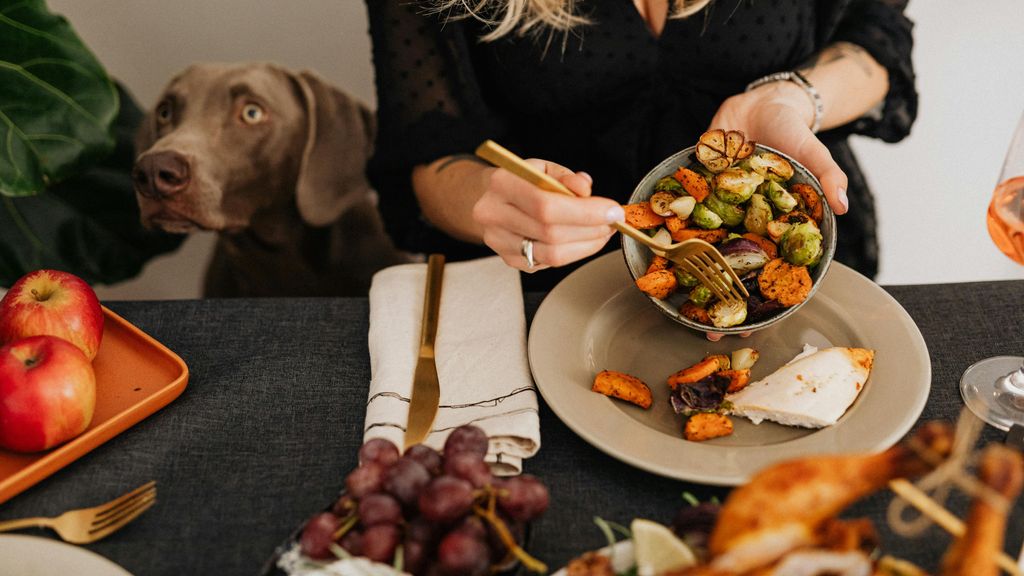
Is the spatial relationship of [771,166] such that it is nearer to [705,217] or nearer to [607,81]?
[705,217]

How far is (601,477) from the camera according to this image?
729 millimetres

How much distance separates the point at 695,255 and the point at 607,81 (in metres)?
0.55

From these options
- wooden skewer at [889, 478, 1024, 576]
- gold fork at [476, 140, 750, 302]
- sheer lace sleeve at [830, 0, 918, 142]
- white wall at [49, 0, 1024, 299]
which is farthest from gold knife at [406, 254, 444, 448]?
white wall at [49, 0, 1024, 299]

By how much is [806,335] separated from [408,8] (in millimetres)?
816

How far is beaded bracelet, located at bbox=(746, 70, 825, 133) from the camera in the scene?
3.86 feet

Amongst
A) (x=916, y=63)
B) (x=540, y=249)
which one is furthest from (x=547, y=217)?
(x=916, y=63)

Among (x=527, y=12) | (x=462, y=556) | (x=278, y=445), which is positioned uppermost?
(x=527, y=12)

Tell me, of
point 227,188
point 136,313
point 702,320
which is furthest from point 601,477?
point 227,188

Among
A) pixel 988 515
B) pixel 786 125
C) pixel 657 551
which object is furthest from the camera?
pixel 786 125

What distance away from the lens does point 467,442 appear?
63cm

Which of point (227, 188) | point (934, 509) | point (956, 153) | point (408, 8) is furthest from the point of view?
point (956, 153)

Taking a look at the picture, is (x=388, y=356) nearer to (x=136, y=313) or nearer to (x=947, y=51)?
(x=136, y=313)

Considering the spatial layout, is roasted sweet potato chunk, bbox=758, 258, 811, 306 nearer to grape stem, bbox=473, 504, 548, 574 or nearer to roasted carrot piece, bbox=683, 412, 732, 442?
roasted carrot piece, bbox=683, 412, 732, 442

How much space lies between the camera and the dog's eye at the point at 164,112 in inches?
54.6
